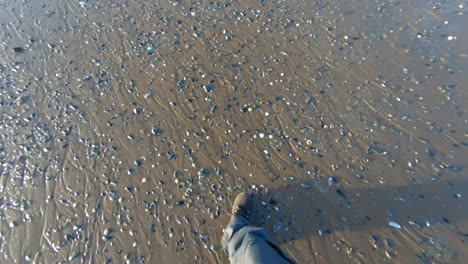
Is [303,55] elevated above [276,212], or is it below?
above

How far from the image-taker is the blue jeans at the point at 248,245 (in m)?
3.16

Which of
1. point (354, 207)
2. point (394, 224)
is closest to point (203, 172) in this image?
point (354, 207)

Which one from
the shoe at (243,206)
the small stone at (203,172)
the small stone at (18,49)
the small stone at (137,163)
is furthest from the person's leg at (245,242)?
the small stone at (18,49)

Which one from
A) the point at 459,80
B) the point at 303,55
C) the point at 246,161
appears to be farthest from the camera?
the point at 303,55

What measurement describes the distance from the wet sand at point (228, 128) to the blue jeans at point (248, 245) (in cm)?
29

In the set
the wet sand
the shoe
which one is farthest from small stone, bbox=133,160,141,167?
the shoe

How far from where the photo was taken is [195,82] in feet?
17.9

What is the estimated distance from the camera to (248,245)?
3.33 metres

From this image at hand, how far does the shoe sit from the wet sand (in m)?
0.13

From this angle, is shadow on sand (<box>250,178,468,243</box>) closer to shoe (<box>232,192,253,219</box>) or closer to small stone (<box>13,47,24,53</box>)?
shoe (<box>232,192,253,219</box>)

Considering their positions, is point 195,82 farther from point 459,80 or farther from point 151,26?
point 459,80

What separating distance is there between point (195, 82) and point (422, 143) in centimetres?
315

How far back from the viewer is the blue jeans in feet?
10.4

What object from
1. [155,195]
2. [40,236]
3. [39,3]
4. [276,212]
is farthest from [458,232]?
[39,3]
